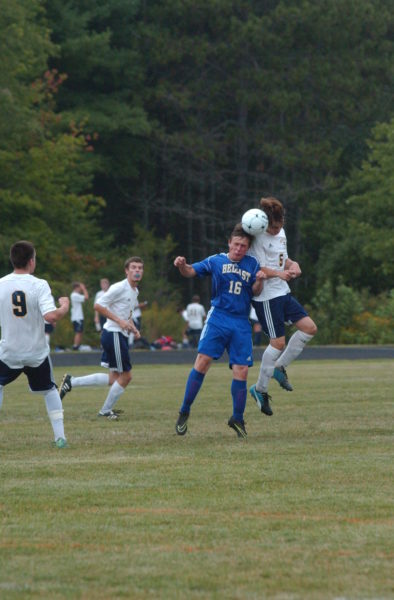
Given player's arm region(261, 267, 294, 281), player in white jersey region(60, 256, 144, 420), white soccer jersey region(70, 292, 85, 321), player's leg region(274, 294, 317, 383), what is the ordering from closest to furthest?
1. player's arm region(261, 267, 294, 281)
2. player's leg region(274, 294, 317, 383)
3. player in white jersey region(60, 256, 144, 420)
4. white soccer jersey region(70, 292, 85, 321)

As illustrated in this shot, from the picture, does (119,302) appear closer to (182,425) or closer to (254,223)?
(182,425)

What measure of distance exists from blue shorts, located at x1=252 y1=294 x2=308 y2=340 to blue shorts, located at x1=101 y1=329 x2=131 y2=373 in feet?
6.43

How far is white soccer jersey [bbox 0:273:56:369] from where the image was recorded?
11.0m

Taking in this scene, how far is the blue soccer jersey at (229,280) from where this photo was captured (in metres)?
12.3

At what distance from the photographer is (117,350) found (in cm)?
1553

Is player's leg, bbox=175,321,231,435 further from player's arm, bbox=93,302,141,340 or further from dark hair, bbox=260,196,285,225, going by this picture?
player's arm, bbox=93,302,141,340

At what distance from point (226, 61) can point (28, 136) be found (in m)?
16.5

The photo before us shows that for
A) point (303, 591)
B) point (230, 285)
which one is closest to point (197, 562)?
point (303, 591)

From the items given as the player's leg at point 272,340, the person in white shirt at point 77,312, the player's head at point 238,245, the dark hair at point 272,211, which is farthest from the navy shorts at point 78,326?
the player's head at point 238,245

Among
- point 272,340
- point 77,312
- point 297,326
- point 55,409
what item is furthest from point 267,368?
point 77,312

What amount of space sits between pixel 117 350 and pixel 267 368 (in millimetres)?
2060

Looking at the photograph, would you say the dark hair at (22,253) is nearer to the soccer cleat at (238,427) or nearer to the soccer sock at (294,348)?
the soccer cleat at (238,427)

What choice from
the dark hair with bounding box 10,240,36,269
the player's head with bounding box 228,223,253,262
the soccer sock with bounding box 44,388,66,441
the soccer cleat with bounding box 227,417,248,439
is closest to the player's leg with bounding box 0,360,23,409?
the soccer sock with bounding box 44,388,66,441

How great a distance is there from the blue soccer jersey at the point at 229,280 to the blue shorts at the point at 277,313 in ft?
4.75
